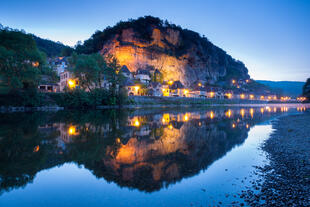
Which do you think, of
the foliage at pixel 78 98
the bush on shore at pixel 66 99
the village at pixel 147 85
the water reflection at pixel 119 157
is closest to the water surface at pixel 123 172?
the water reflection at pixel 119 157

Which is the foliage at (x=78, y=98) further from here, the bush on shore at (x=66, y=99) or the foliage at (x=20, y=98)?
the foliage at (x=20, y=98)

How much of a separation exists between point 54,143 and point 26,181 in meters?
5.83

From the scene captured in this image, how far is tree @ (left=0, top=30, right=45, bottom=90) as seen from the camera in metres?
35.2

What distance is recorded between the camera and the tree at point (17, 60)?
35.2 meters

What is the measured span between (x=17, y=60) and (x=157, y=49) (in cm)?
6798

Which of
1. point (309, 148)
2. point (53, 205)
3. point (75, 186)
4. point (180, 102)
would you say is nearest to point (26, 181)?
point (75, 186)

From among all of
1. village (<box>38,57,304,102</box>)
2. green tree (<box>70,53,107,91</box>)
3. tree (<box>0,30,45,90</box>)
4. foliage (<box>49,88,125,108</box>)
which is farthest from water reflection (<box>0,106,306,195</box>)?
village (<box>38,57,304,102</box>)

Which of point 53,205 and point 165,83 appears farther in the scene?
point 165,83

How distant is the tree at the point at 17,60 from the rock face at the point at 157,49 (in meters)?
51.7

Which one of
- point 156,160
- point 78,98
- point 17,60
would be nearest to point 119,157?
point 156,160

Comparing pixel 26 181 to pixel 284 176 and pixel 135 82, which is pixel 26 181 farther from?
pixel 135 82

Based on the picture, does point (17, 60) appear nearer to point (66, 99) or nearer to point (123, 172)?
point (66, 99)

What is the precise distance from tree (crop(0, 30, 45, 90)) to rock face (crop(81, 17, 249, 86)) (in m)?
51.7

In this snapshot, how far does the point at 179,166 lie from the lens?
8.70 m
